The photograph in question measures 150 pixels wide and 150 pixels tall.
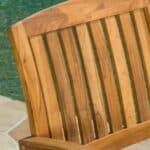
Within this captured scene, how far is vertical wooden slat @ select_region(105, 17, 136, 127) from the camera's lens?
179 centimetres

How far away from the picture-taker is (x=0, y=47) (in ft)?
21.0

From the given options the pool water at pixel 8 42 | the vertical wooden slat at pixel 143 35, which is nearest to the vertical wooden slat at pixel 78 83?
the vertical wooden slat at pixel 143 35

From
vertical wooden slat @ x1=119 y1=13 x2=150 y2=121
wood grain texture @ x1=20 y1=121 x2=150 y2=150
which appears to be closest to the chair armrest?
wood grain texture @ x1=20 y1=121 x2=150 y2=150

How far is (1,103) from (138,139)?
264 centimetres

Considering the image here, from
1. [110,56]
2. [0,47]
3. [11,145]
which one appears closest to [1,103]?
[11,145]

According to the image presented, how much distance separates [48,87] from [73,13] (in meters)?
0.26

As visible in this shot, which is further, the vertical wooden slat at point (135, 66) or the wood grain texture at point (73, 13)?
the vertical wooden slat at point (135, 66)

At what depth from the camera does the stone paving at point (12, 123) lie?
3520 millimetres

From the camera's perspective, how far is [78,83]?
171 cm

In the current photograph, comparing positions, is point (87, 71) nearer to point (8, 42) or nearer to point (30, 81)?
point (30, 81)

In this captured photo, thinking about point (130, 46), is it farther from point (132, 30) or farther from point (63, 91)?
point (63, 91)

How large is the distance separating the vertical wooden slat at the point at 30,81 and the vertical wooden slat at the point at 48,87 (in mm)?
18

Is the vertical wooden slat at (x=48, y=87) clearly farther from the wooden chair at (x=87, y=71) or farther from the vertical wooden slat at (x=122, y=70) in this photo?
the vertical wooden slat at (x=122, y=70)

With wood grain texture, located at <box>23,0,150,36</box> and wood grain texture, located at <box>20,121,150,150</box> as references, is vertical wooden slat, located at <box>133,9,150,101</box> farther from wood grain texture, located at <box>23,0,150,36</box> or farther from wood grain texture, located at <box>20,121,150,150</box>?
wood grain texture, located at <box>20,121,150,150</box>
